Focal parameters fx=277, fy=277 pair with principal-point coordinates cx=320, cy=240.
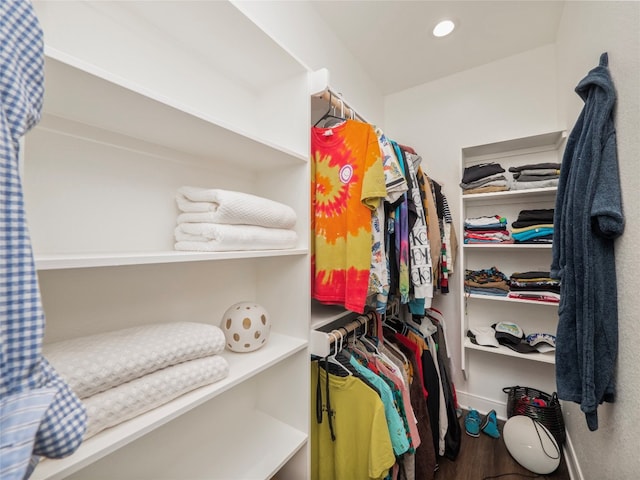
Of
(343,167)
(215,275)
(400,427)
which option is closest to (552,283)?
(400,427)

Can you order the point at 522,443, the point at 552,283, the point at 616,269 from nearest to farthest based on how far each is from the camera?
the point at 616,269, the point at 522,443, the point at 552,283

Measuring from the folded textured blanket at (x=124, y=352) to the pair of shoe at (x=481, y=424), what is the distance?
2.01 m

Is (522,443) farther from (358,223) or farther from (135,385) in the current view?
(135,385)

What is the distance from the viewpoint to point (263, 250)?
2.92 ft

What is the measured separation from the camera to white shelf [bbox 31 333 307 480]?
0.47 metres

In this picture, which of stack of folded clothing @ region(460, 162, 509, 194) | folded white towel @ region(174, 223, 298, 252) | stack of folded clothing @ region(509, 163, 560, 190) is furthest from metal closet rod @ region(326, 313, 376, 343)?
stack of folded clothing @ region(509, 163, 560, 190)

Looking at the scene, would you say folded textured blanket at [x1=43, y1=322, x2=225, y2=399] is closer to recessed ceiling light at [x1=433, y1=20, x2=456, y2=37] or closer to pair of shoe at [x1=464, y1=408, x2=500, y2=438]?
pair of shoe at [x1=464, y1=408, x2=500, y2=438]

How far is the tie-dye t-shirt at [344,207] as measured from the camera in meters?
1.07

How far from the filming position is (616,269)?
0.87m

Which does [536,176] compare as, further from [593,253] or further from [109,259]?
[109,259]

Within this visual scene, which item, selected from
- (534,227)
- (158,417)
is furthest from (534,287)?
(158,417)

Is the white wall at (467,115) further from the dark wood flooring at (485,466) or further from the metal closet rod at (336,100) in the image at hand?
the metal closet rod at (336,100)

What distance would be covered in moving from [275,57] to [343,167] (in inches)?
18.3

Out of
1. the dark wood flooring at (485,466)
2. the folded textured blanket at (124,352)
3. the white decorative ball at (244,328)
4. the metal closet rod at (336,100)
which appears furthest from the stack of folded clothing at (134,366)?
the dark wood flooring at (485,466)
